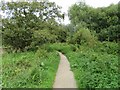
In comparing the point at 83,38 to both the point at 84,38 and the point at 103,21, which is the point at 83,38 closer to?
the point at 84,38

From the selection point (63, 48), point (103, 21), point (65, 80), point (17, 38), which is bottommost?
point (63, 48)

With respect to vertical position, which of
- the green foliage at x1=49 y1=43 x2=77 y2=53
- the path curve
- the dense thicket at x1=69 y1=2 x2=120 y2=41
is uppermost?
the dense thicket at x1=69 y1=2 x2=120 y2=41

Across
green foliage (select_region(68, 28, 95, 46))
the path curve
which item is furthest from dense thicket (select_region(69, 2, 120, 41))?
the path curve

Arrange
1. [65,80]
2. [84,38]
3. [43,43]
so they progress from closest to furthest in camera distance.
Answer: [65,80] → [43,43] → [84,38]

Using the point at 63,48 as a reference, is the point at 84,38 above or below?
above

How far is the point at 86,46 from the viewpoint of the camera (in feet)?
83.9

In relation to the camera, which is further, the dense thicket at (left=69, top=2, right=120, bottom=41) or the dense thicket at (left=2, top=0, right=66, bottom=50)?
the dense thicket at (left=69, top=2, right=120, bottom=41)

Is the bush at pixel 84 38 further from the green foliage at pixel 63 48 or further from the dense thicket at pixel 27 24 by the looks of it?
the dense thicket at pixel 27 24

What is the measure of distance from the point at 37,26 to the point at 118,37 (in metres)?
13.3

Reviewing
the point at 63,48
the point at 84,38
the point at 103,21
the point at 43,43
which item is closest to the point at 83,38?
the point at 84,38

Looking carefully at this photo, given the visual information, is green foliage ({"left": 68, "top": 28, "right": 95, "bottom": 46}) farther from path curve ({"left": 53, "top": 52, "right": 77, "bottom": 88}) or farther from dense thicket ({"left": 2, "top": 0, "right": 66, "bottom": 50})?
path curve ({"left": 53, "top": 52, "right": 77, "bottom": 88})

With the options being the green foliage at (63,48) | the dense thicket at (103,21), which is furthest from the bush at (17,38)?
the dense thicket at (103,21)

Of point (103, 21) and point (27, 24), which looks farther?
point (103, 21)

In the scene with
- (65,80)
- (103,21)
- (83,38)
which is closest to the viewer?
(65,80)
